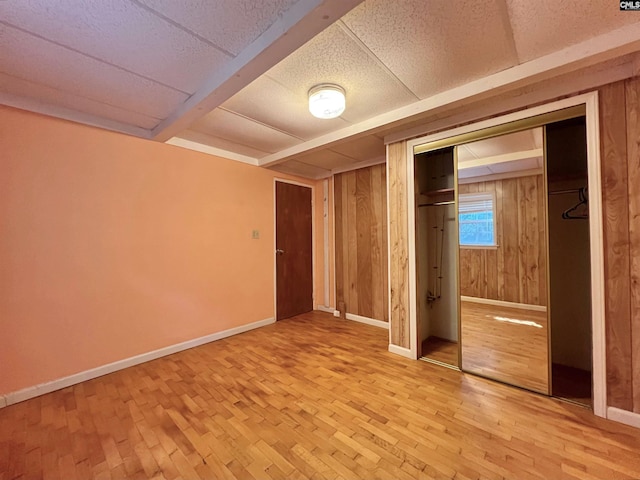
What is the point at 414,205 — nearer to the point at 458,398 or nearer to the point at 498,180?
the point at 498,180

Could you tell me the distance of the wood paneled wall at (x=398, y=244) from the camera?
8.64ft

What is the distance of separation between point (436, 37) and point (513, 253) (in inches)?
80.2

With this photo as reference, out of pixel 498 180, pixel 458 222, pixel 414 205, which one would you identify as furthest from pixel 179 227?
pixel 498 180

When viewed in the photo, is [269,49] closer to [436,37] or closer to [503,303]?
[436,37]

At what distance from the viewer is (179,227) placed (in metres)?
2.90

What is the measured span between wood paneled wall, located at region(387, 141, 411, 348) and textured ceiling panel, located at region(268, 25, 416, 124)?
616mm

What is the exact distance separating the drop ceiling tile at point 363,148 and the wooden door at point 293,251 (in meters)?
1.17

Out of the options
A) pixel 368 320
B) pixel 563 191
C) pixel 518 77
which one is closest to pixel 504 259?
pixel 563 191

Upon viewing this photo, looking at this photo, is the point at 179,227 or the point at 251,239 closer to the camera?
the point at 179,227

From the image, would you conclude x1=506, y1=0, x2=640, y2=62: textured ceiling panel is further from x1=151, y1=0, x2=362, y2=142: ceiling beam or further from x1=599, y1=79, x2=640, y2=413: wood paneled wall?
x1=151, y1=0, x2=362, y2=142: ceiling beam

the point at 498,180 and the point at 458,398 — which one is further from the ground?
the point at 498,180

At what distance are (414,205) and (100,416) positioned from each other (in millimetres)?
3077

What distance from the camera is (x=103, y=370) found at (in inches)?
92.6

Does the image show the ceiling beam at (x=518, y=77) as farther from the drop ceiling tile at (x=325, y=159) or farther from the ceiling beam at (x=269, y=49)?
the ceiling beam at (x=269, y=49)
